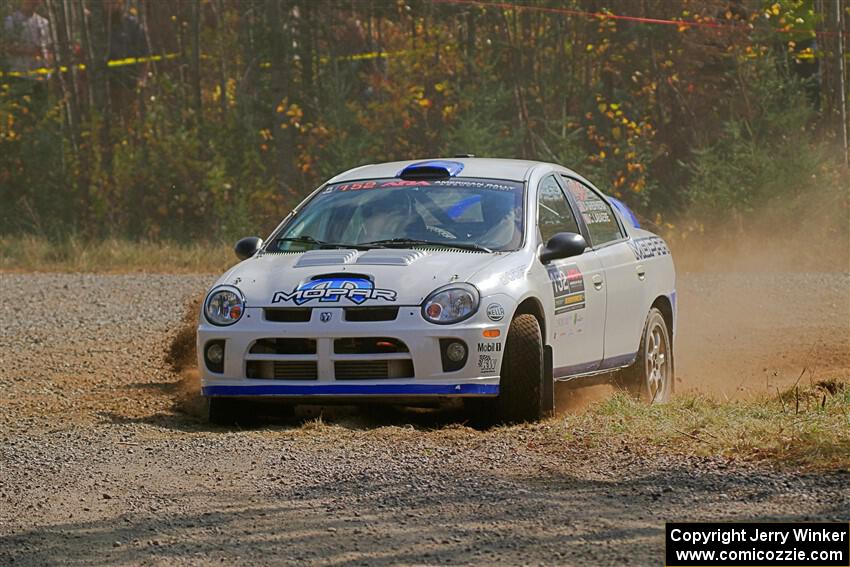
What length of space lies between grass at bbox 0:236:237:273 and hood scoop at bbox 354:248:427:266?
48.4ft

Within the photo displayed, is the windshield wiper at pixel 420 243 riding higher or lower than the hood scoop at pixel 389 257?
lower

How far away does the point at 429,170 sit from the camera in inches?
373

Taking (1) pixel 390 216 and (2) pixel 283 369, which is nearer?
(2) pixel 283 369

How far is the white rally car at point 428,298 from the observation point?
8.00 metres

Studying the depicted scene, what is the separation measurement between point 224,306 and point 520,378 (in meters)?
1.69

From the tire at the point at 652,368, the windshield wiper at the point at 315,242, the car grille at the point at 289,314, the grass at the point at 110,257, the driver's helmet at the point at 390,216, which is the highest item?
the driver's helmet at the point at 390,216

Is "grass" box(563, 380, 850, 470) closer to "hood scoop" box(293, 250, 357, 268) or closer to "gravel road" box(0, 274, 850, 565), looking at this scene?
"gravel road" box(0, 274, 850, 565)

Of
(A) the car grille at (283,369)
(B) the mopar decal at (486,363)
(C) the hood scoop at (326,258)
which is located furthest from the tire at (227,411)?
(B) the mopar decal at (486,363)

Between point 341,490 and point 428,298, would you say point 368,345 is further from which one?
point 341,490

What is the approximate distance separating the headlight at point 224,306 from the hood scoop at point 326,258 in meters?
0.42

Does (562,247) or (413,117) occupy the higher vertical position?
(562,247)

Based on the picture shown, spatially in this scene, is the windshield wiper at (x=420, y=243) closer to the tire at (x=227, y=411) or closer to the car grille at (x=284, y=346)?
the car grille at (x=284, y=346)

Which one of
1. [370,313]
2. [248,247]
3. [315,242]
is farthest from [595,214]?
[370,313]

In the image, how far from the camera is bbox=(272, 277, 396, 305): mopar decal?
8.04m
